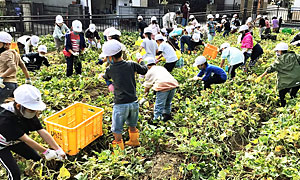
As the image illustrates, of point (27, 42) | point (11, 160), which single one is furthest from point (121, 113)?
point (27, 42)

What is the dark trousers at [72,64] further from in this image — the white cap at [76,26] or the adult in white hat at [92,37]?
the adult in white hat at [92,37]

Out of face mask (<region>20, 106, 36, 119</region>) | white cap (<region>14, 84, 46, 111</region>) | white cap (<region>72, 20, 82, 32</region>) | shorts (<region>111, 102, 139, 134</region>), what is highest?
white cap (<region>72, 20, 82, 32</region>)

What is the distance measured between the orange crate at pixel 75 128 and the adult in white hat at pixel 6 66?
1045 mm

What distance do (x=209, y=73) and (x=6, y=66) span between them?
3.77 meters

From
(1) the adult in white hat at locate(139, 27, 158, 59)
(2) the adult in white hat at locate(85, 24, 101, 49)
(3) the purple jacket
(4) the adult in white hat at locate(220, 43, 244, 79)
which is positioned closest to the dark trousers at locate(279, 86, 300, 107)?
(4) the adult in white hat at locate(220, 43, 244, 79)

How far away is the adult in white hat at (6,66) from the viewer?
3.81m

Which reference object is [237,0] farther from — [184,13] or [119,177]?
[119,177]

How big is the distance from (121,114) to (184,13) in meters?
13.0

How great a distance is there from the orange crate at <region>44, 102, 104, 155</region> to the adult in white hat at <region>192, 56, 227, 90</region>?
2544mm

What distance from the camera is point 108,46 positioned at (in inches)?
124

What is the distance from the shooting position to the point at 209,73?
5430mm

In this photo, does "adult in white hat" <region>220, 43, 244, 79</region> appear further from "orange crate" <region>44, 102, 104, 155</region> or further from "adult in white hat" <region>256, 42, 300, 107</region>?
"orange crate" <region>44, 102, 104, 155</region>

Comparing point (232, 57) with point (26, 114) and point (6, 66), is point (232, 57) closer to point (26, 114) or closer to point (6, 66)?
point (6, 66)

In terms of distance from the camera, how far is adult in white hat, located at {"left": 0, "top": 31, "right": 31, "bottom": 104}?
3.81 metres
